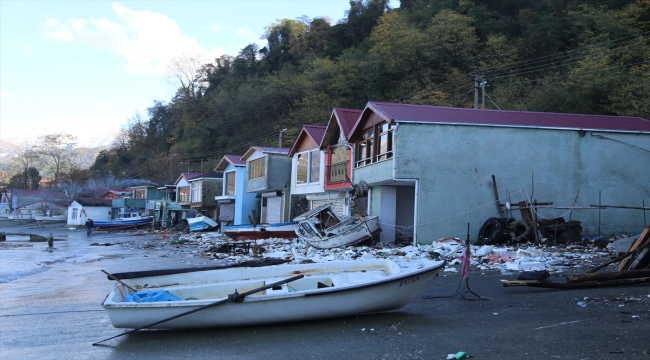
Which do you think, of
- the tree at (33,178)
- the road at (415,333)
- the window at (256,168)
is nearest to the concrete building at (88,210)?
the tree at (33,178)

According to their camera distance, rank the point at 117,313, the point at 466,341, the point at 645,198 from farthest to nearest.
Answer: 1. the point at 645,198
2. the point at 117,313
3. the point at 466,341

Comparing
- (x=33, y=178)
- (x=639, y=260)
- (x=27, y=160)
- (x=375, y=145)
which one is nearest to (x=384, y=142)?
(x=375, y=145)

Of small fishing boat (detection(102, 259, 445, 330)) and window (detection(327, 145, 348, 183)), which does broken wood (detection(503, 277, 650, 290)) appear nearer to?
small fishing boat (detection(102, 259, 445, 330))

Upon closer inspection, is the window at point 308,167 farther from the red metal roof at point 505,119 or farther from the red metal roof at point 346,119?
the red metal roof at point 505,119

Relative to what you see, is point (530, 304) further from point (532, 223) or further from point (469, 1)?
point (469, 1)

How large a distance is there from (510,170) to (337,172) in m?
9.96

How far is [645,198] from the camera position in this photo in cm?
2236

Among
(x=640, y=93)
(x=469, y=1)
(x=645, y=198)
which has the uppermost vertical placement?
(x=469, y=1)

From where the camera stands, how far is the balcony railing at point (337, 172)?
27922 mm

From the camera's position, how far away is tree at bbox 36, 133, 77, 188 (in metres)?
91.2

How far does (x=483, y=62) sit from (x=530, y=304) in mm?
38983

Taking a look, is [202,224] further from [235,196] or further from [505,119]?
[505,119]

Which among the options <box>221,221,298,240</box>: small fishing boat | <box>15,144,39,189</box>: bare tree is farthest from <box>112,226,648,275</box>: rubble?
<box>15,144,39,189</box>: bare tree

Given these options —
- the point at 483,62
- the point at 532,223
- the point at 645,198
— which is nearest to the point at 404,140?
the point at 532,223
